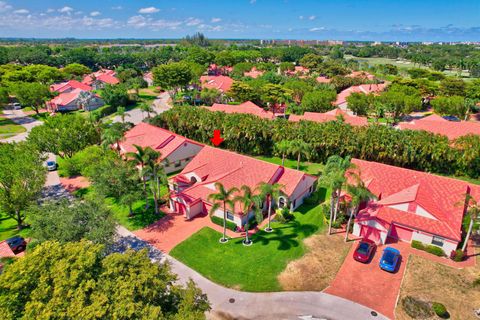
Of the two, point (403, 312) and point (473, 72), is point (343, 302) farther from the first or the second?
point (473, 72)

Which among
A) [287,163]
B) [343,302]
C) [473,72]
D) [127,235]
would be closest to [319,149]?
[287,163]

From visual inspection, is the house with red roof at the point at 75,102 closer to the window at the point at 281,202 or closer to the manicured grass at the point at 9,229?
the manicured grass at the point at 9,229

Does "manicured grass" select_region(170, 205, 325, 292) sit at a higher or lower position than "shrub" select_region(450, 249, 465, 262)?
lower

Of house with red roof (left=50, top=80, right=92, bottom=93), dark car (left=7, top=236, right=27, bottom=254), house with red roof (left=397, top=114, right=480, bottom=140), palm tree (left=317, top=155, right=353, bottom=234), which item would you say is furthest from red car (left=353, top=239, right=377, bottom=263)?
house with red roof (left=50, top=80, right=92, bottom=93)

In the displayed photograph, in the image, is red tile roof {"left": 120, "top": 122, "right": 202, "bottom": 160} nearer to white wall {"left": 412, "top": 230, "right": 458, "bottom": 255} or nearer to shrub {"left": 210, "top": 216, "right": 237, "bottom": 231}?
shrub {"left": 210, "top": 216, "right": 237, "bottom": 231}

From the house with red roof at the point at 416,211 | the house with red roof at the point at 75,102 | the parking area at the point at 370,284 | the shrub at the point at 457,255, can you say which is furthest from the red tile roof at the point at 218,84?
the shrub at the point at 457,255

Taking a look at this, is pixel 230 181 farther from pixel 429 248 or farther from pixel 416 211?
pixel 429 248
